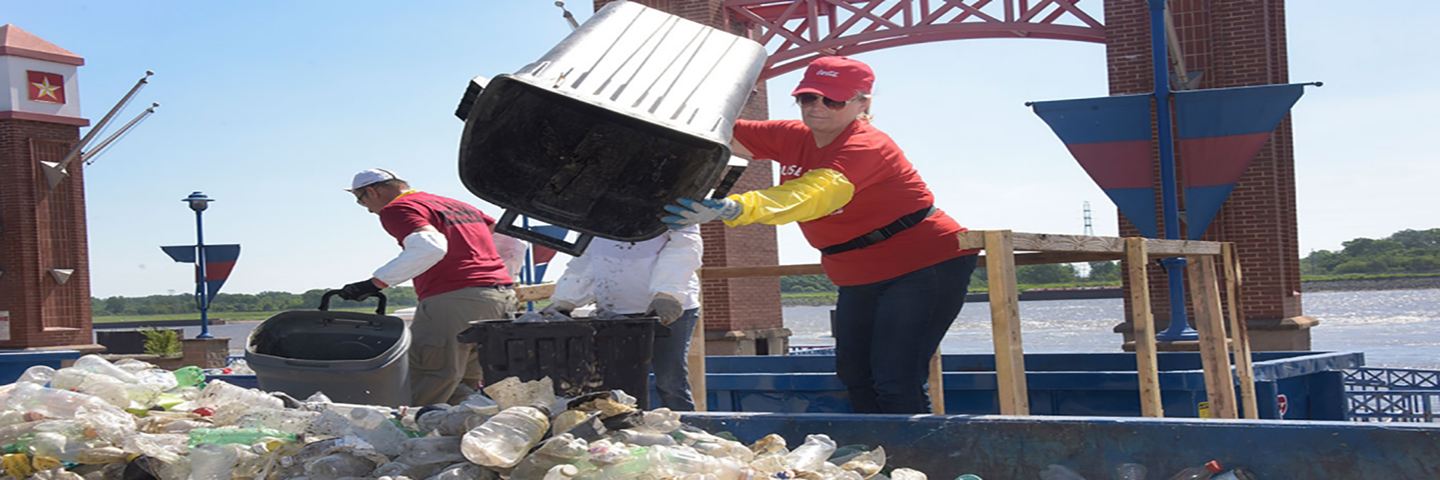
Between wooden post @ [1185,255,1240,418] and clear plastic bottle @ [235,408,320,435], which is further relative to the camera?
wooden post @ [1185,255,1240,418]

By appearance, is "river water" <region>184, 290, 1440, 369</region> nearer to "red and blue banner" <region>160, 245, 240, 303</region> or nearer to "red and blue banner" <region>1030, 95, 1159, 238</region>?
"red and blue banner" <region>1030, 95, 1159, 238</region>

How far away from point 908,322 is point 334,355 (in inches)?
109

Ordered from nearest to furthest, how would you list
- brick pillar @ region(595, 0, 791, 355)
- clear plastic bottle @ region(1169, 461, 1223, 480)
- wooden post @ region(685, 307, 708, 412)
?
1. clear plastic bottle @ region(1169, 461, 1223, 480)
2. wooden post @ region(685, 307, 708, 412)
3. brick pillar @ region(595, 0, 791, 355)

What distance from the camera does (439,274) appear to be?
17.8ft

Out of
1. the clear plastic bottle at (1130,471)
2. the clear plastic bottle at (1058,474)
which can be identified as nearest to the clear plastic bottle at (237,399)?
the clear plastic bottle at (1058,474)

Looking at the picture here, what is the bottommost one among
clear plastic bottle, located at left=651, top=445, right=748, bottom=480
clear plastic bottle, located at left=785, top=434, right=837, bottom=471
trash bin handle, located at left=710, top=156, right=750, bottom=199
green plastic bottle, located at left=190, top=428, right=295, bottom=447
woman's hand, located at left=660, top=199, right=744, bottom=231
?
clear plastic bottle, located at left=785, top=434, right=837, bottom=471

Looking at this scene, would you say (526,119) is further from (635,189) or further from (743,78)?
(743,78)

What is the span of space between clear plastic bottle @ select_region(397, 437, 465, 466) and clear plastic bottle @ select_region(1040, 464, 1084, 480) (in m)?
1.65

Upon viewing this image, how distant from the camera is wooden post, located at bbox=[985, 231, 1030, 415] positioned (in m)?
3.52

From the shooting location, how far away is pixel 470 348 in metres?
5.54

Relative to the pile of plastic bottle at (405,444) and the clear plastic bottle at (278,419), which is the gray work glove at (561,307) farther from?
the clear plastic bottle at (278,419)

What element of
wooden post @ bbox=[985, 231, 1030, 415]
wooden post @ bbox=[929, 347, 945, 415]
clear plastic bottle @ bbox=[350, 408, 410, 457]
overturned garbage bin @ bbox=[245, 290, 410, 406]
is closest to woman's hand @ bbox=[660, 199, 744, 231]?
wooden post @ bbox=[985, 231, 1030, 415]

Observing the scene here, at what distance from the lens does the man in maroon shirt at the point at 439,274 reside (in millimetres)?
5164

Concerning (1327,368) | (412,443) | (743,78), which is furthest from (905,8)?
(412,443)
